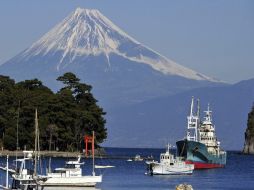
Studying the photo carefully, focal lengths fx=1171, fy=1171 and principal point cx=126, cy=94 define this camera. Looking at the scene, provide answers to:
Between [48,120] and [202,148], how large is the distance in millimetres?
36812

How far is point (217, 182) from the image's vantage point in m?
119

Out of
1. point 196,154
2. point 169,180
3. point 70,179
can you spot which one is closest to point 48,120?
point 196,154

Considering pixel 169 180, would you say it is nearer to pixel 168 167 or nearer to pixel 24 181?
pixel 168 167

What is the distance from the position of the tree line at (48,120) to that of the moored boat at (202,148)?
20.6 m

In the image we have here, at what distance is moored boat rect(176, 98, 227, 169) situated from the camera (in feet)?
511

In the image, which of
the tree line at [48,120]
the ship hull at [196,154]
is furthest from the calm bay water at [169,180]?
the tree line at [48,120]

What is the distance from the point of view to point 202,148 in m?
156

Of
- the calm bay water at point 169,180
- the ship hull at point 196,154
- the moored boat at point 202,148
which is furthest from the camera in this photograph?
the moored boat at point 202,148

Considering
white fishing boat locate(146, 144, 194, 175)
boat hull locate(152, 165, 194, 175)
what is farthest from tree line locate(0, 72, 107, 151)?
boat hull locate(152, 165, 194, 175)

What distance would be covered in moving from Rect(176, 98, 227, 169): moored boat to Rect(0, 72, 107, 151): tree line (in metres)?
20.6

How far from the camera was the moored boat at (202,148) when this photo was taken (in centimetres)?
15588

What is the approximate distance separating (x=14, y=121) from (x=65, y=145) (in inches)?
382

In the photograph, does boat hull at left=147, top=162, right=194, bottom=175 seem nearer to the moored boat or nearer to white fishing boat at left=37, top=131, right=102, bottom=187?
the moored boat

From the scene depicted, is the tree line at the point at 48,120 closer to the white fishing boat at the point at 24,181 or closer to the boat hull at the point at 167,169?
the boat hull at the point at 167,169
